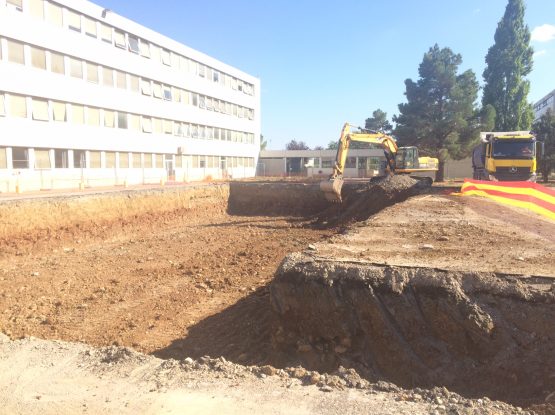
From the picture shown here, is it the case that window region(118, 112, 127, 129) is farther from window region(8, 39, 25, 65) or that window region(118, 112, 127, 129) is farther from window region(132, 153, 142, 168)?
window region(8, 39, 25, 65)

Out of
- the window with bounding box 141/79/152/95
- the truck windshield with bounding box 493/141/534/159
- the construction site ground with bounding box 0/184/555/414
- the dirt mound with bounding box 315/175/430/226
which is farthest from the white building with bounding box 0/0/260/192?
the truck windshield with bounding box 493/141/534/159

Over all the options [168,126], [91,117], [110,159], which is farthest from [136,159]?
[91,117]

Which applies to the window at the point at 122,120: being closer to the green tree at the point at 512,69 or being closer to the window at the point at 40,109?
the window at the point at 40,109

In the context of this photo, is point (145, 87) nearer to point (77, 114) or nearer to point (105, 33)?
point (105, 33)

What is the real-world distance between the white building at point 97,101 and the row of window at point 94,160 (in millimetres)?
60

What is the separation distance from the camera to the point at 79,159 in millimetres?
26516

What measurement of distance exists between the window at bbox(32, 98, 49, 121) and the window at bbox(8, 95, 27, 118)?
0.57 m

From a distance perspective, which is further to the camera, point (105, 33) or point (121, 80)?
point (121, 80)

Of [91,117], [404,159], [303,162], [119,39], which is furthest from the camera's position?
[303,162]

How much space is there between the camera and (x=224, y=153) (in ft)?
145

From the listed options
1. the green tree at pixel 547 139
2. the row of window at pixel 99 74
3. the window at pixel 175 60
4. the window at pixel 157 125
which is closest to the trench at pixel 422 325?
the row of window at pixel 99 74

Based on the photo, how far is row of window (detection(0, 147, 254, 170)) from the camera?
75.2 feet

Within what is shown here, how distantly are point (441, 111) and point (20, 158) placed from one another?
27948 millimetres

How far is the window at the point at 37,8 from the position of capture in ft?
74.6
